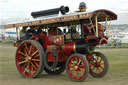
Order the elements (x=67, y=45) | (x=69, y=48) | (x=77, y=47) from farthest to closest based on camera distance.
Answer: (x=67, y=45), (x=69, y=48), (x=77, y=47)

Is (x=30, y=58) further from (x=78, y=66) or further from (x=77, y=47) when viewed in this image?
(x=78, y=66)

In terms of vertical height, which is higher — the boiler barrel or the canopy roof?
the canopy roof

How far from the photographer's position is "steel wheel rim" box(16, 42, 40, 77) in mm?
9383

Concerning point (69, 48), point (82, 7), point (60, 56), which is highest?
point (82, 7)

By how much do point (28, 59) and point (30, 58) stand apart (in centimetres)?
11

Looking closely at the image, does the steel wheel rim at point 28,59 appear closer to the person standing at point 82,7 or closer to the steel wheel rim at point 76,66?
the steel wheel rim at point 76,66

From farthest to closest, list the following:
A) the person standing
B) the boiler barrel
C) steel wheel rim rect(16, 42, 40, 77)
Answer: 1. steel wheel rim rect(16, 42, 40, 77)
2. the person standing
3. the boiler barrel

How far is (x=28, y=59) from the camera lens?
9.52m

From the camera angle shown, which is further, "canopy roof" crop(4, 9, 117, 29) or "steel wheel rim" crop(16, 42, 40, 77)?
"steel wheel rim" crop(16, 42, 40, 77)

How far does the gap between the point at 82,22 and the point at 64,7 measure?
3.14 ft

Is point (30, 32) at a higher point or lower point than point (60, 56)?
higher

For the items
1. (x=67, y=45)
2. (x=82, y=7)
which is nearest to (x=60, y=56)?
(x=67, y=45)

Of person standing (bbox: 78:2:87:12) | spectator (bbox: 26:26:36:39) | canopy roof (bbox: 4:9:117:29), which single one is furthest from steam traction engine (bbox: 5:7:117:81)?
person standing (bbox: 78:2:87:12)

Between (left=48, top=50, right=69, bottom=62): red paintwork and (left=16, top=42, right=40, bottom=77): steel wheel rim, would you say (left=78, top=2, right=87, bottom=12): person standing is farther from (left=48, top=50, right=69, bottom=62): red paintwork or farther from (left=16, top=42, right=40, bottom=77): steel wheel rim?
(left=16, top=42, right=40, bottom=77): steel wheel rim
